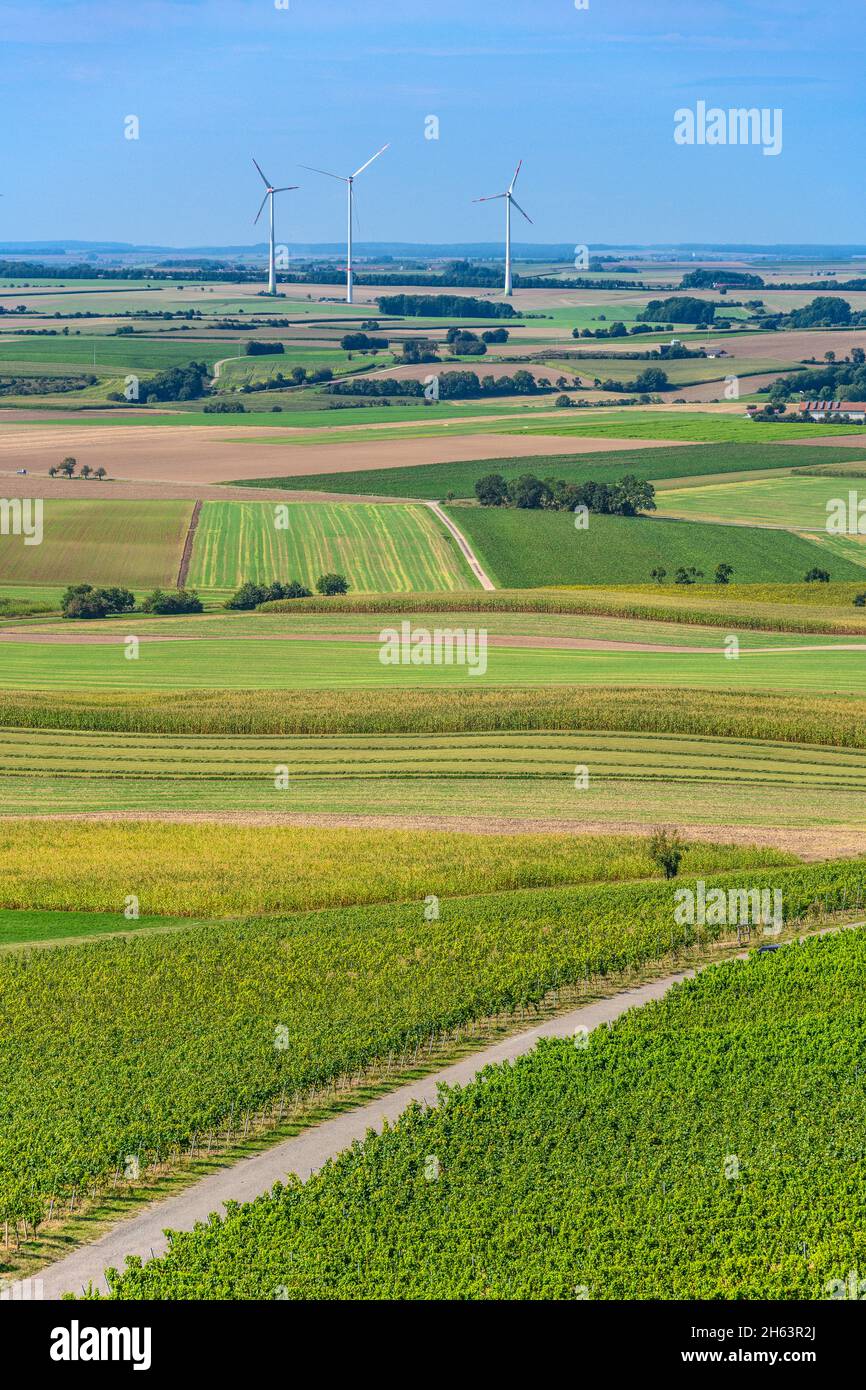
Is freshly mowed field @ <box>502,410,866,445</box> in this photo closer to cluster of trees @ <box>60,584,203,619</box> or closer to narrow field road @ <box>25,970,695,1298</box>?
cluster of trees @ <box>60,584,203,619</box>

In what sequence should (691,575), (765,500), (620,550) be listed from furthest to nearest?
(765,500), (620,550), (691,575)

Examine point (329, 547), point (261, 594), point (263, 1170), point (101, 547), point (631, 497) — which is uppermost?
point (631, 497)

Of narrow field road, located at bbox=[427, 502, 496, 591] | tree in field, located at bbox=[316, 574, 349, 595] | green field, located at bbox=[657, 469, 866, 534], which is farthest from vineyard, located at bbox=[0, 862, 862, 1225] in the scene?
green field, located at bbox=[657, 469, 866, 534]

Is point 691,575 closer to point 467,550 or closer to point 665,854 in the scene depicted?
point 467,550

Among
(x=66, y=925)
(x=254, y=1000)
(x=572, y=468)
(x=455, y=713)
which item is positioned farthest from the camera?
(x=572, y=468)

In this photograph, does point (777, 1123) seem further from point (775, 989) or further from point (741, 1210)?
point (775, 989)

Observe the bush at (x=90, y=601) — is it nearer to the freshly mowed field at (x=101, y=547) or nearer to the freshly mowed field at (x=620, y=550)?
the freshly mowed field at (x=101, y=547)

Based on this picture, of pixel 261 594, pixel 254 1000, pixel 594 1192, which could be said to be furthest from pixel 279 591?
pixel 594 1192

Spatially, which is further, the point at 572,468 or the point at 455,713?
the point at 572,468
